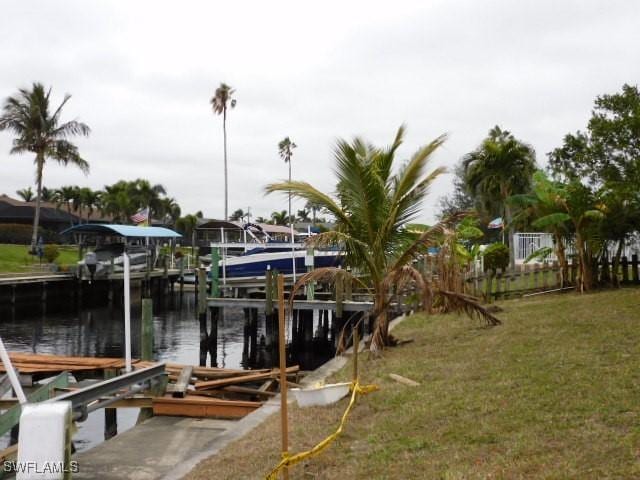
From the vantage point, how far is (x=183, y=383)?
38.1ft

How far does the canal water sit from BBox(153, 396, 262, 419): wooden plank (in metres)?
2.19

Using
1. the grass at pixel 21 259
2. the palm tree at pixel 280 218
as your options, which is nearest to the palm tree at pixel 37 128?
the grass at pixel 21 259

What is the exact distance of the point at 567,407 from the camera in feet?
21.6

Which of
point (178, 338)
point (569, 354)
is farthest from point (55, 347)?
point (569, 354)

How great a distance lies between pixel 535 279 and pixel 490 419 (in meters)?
17.0

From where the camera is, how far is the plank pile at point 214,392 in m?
10.8

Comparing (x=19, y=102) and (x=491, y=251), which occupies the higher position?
(x=19, y=102)

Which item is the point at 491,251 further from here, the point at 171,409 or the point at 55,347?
the point at 55,347

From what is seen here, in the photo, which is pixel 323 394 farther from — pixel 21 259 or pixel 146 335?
pixel 21 259

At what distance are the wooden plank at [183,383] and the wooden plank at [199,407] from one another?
0.29 metres

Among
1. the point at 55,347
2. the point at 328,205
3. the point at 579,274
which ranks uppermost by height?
the point at 328,205

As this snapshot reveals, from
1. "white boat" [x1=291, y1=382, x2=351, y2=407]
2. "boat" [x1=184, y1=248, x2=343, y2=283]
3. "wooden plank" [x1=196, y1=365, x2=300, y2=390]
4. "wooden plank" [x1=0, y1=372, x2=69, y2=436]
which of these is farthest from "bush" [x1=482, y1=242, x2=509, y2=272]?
"wooden plank" [x1=0, y1=372, x2=69, y2=436]

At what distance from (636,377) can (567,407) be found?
1.33 metres

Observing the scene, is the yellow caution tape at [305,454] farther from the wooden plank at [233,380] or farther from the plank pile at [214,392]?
the wooden plank at [233,380]
